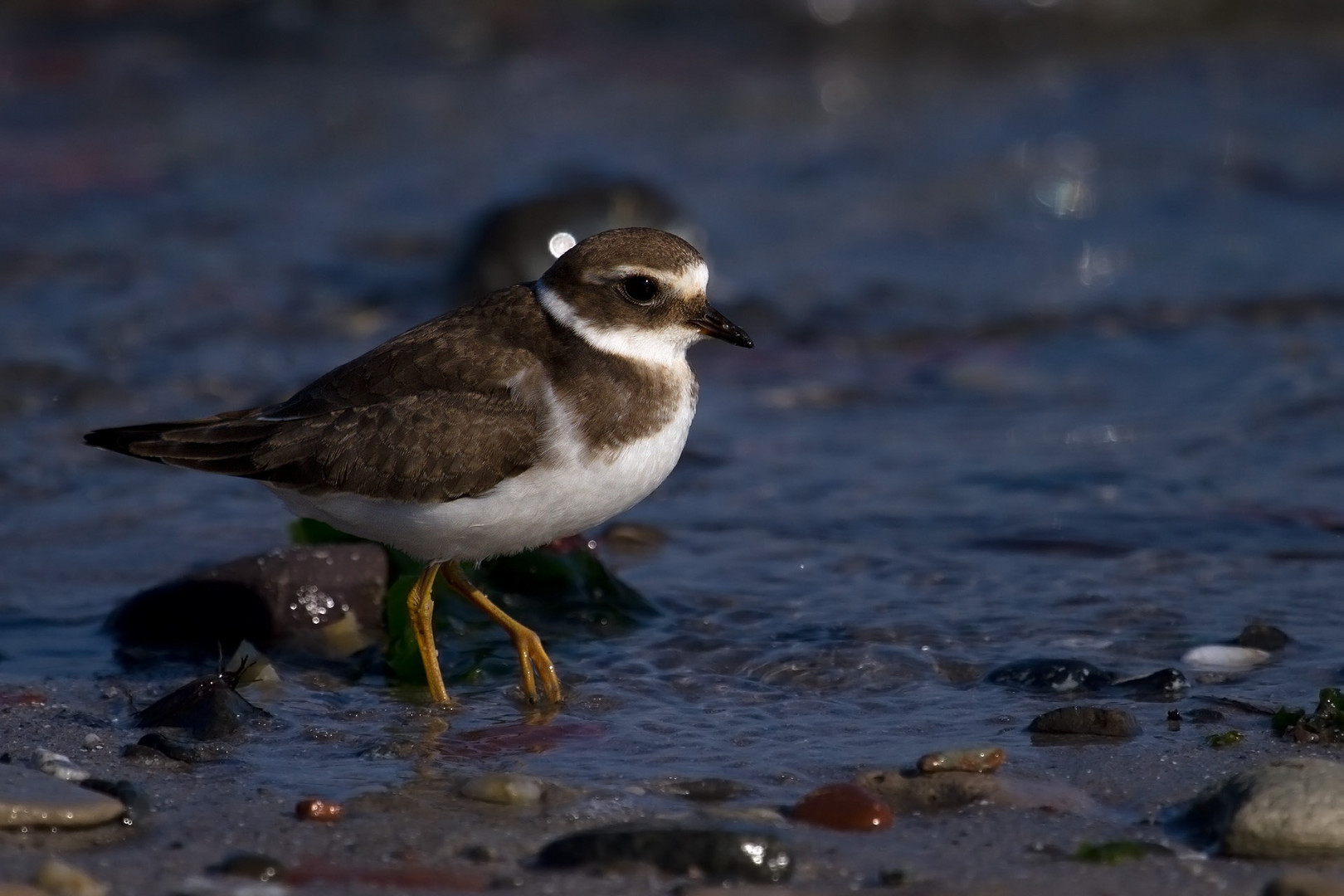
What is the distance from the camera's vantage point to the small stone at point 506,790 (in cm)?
449

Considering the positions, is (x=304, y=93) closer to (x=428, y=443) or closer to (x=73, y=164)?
(x=73, y=164)

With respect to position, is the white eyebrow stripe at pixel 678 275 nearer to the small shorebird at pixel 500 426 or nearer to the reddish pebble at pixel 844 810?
the small shorebird at pixel 500 426

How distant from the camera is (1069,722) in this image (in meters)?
5.01

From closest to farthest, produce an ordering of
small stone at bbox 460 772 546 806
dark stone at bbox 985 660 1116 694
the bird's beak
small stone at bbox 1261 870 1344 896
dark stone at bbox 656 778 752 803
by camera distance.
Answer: small stone at bbox 1261 870 1344 896
small stone at bbox 460 772 546 806
dark stone at bbox 656 778 752 803
dark stone at bbox 985 660 1116 694
the bird's beak

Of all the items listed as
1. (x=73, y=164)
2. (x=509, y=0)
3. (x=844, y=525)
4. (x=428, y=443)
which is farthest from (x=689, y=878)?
(x=509, y=0)

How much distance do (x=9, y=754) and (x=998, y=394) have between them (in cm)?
546

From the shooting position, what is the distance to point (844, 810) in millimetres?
4367

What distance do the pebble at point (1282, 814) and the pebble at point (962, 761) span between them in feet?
1.82

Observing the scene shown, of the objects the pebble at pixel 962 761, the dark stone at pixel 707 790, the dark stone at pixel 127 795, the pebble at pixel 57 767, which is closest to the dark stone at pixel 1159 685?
the pebble at pixel 962 761

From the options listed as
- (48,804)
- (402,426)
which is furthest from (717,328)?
(48,804)

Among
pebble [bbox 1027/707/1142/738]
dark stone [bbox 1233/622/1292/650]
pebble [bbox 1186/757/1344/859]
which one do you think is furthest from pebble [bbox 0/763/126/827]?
dark stone [bbox 1233/622/1292/650]

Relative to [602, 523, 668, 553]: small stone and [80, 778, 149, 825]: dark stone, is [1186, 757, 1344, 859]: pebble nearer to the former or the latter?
[80, 778, 149, 825]: dark stone

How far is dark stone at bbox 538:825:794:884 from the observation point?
397 cm

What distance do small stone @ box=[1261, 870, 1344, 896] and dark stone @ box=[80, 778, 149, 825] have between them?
2625mm
